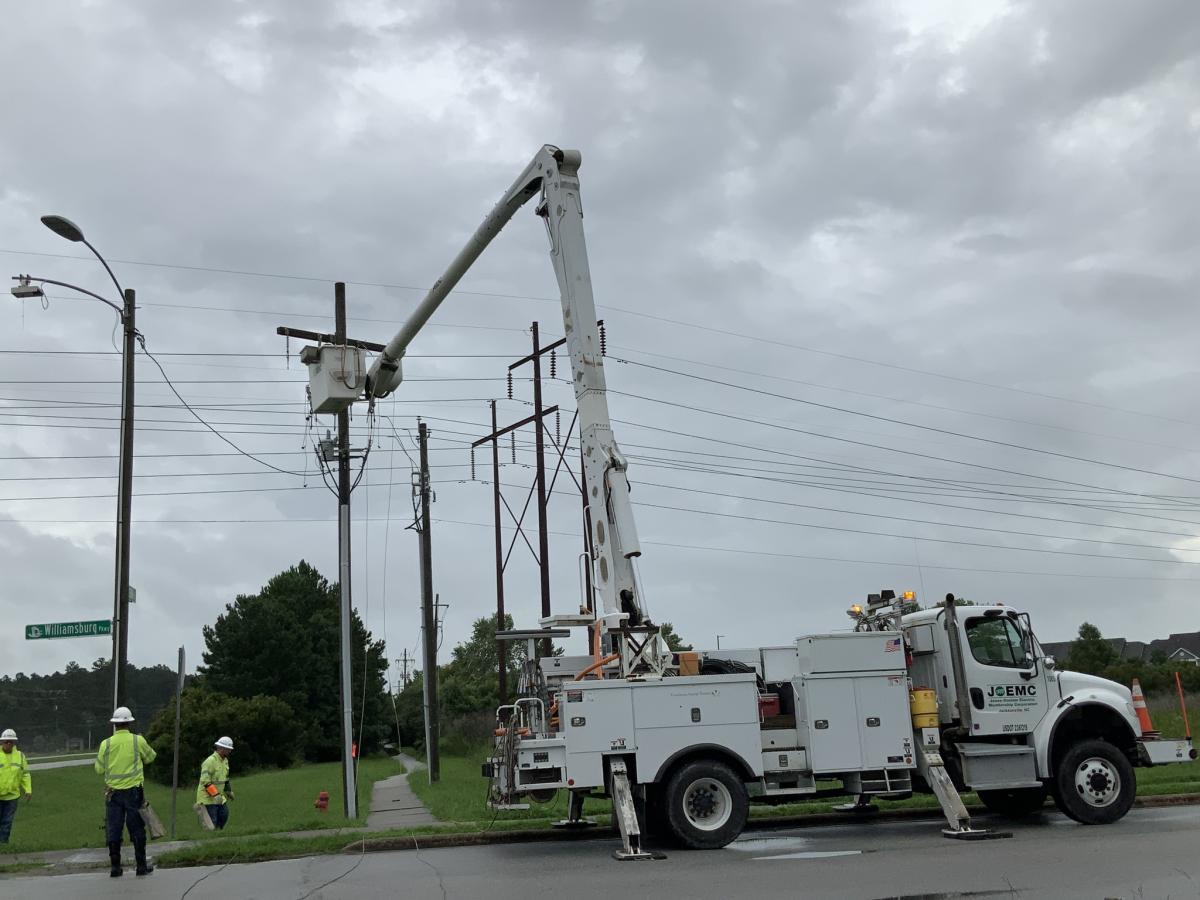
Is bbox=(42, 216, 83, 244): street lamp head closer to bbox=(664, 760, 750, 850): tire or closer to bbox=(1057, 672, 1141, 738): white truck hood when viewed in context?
bbox=(664, 760, 750, 850): tire

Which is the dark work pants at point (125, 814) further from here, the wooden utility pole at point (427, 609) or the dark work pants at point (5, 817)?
the wooden utility pole at point (427, 609)

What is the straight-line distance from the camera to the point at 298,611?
73.8 metres

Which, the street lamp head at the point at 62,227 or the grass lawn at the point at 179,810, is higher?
the street lamp head at the point at 62,227

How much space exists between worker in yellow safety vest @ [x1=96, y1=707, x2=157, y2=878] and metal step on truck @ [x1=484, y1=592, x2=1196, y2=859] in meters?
3.86

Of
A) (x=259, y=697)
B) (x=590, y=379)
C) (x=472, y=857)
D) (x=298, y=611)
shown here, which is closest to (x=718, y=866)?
(x=472, y=857)

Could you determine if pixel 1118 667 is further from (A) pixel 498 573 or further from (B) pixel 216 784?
(B) pixel 216 784

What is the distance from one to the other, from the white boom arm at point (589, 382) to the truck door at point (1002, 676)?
175 inches

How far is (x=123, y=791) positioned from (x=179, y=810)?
17989mm

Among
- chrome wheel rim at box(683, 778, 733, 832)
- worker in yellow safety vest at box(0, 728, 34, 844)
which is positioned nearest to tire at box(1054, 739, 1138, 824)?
chrome wheel rim at box(683, 778, 733, 832)

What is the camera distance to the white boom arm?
13883 mm

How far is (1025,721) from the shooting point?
14398mm

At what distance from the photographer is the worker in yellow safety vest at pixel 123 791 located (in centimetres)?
1231

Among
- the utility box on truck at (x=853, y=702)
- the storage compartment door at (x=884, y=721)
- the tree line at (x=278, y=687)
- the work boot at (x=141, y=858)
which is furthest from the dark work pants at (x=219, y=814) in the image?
the tree line at (x=278, y=687)

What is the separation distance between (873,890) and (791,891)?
691 millimetres
